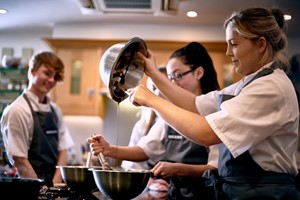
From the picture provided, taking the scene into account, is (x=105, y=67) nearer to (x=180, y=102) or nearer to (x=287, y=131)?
(x=180, y=102)

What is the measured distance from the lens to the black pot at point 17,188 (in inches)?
36.9

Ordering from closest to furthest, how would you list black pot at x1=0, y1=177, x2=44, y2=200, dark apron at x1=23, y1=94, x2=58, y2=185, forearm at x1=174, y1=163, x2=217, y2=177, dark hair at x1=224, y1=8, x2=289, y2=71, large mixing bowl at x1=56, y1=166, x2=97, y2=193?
black pot at x1=0, y1=177, x2=44, y2=200 < dark hair at x1=224, y1=8, x2=289, y2=71 < large mixing bowl at x1=56, y1=166, x2=97, y2=193 < forearm at x1=174, y1=163, x2=217, y2=177 < dark apron at x1=23, y1=94, x2=58, y2=185

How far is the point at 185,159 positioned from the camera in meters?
1.87

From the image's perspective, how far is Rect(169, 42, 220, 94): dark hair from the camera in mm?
1984

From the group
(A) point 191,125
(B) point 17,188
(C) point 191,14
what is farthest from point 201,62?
(C) point 191,14

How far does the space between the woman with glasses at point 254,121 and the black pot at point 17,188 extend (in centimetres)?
45

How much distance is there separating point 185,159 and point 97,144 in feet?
1.44

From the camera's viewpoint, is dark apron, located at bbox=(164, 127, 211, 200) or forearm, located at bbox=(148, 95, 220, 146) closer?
forearm, located at bbox=(148, 95, 220, 146)

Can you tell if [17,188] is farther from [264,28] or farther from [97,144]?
[264,28]

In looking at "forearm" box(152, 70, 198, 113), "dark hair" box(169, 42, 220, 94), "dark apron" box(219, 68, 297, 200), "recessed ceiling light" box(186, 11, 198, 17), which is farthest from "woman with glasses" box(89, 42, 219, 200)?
"recessed ceiling light" box(186, 11, 198, 17)

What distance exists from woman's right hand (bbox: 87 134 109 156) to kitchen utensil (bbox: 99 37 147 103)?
0.93 ft

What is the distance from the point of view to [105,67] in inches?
53.9

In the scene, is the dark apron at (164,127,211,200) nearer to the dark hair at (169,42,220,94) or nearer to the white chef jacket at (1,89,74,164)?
the dark hair at (169,42,220,94)

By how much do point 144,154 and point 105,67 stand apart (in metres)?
0.77
